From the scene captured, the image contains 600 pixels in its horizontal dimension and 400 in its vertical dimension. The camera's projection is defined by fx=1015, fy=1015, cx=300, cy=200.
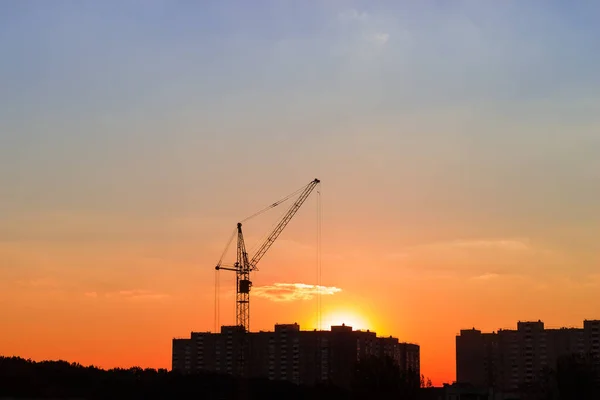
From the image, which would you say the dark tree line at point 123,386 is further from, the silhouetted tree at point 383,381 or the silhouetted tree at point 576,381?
the silhouetted tree at point 576,381

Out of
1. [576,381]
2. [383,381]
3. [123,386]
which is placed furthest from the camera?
[123,386]

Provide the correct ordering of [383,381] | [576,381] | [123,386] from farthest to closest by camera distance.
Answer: [123,386] < [383,381] < [576,381]

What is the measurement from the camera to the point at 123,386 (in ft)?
615

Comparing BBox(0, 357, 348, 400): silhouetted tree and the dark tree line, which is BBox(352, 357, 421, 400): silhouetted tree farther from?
BBox(0, 357, 348, 400): silhouetted tree

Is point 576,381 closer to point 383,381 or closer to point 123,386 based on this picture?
point 383,381

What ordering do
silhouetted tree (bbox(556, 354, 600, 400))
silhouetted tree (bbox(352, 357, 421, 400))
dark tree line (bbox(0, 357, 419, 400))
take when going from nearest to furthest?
silhouetted tree (bbox(556, 354, 600, 400))
silhouetted tree (bbox(352, 357, 421, 400))
dark tree line (bbox(0, 357, 419, 400))

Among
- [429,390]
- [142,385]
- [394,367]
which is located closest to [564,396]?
[394,367]

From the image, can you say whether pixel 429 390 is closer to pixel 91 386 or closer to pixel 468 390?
pixel 468 390

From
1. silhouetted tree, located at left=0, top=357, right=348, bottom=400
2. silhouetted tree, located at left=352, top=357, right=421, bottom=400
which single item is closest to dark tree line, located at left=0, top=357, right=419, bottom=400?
silhouetted tree, located at left=0, top=357, right=348, bottom=400

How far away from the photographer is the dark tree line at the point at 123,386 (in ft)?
547

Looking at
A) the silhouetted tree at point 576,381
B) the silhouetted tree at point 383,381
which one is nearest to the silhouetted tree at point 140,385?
the silhouetted tree at point 383,381

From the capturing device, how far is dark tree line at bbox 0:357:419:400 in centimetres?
16675

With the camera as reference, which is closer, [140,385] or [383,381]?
[383,381]

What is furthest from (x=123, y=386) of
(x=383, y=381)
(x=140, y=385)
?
(x=383, y=381)
